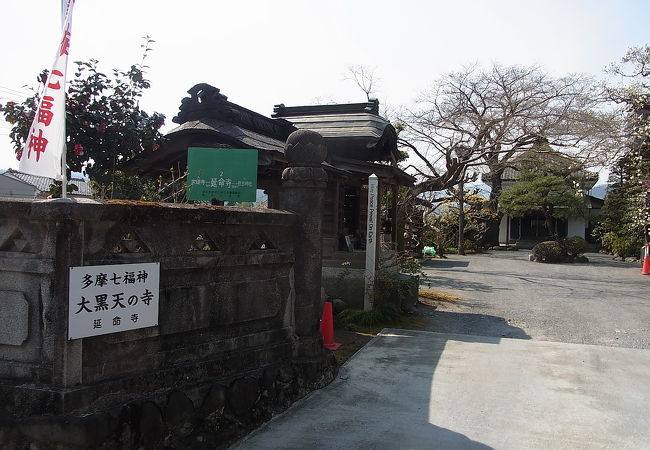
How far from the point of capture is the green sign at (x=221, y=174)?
6551 millimetres

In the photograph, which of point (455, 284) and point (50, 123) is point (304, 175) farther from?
point (455, 284)

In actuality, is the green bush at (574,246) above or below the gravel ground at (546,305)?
above

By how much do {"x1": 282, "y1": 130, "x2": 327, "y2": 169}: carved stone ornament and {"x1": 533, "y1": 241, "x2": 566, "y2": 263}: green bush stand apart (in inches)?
871

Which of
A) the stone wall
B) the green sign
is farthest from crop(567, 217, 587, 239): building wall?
the stone wall

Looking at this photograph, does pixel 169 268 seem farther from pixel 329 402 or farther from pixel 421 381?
pixel 421 381

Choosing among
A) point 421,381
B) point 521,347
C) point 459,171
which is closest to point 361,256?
point 521,347

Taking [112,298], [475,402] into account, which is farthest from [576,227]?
[112,298]

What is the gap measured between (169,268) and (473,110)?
881 inches

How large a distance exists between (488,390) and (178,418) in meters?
3.35

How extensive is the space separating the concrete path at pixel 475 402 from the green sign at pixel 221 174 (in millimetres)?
2615

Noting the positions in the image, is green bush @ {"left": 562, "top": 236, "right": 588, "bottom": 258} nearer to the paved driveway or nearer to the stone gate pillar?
the paved driveway

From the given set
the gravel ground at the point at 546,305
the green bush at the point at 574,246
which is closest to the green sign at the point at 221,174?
the gravel ground at the point at 546,305

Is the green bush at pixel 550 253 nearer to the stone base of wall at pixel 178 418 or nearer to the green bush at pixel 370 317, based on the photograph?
the green bush at pixel 370 317

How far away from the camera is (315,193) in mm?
5434
